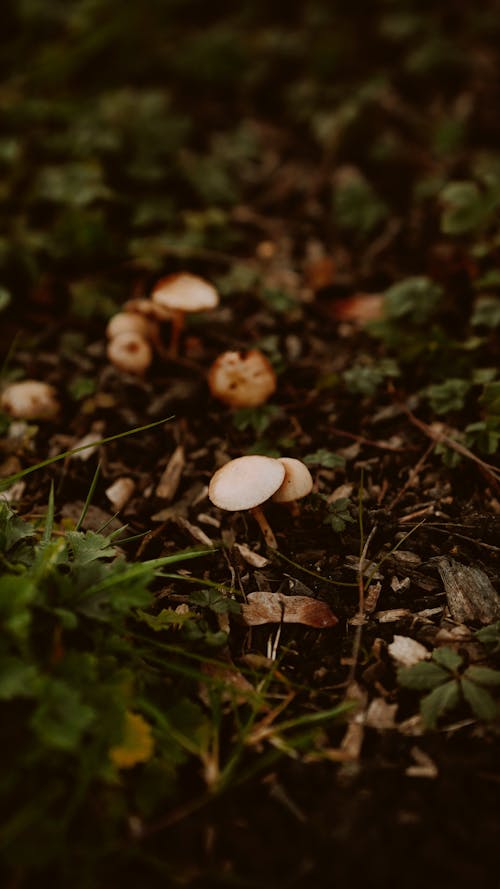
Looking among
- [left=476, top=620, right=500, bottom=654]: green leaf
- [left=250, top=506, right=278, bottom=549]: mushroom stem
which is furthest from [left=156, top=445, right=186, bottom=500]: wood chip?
[left=476, top=620, right=500, bottom=654]: green leaf

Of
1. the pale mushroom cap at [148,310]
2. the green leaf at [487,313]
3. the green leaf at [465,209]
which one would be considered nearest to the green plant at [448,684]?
the green leaf at [487,313]

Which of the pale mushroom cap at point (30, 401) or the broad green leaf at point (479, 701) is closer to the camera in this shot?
the broad green leaf at point (479, 701)

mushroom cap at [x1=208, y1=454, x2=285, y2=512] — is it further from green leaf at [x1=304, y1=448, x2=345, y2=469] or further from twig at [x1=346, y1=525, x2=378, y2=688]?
twig at [x1=346, y1=525, x2=378, y2=688]

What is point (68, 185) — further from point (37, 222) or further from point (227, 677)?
point (227, 677)

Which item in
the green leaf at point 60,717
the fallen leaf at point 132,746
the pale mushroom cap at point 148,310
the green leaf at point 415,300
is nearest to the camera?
the green leaf at point 60,717

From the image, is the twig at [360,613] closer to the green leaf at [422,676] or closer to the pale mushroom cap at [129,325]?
the green leaf at [422,676]

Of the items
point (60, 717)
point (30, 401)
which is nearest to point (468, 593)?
point (60, 717)

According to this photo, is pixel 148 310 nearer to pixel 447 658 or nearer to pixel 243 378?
pixel 243 378
